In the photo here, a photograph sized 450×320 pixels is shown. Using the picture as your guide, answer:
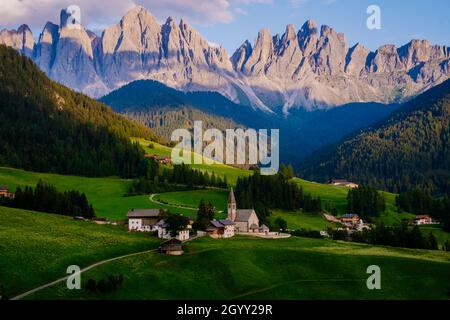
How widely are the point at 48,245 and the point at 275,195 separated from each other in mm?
97737

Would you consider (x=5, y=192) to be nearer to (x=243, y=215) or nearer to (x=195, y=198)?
(x=195, y=198)

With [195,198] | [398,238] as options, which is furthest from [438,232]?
[195,198]

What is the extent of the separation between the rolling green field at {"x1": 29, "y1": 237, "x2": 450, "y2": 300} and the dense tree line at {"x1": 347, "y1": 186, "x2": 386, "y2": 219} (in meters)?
78.8

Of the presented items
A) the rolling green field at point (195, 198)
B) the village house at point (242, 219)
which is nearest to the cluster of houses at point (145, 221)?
the village house at point (242, 219)

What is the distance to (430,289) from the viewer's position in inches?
3433

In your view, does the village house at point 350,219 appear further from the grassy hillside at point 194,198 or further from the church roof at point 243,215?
the church roof at point 243,215

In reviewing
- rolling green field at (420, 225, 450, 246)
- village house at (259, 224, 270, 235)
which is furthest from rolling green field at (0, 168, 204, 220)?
rolling green field at (420, 225, 450, 246)

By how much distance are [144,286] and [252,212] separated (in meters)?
61.5

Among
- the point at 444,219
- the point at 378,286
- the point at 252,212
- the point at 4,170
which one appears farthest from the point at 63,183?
the point at 378,286

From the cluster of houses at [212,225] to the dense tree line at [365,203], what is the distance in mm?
54844

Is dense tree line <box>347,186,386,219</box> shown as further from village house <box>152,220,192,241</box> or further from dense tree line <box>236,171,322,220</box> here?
village house <box>152,220,192,241</box>

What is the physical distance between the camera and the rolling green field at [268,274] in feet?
266
